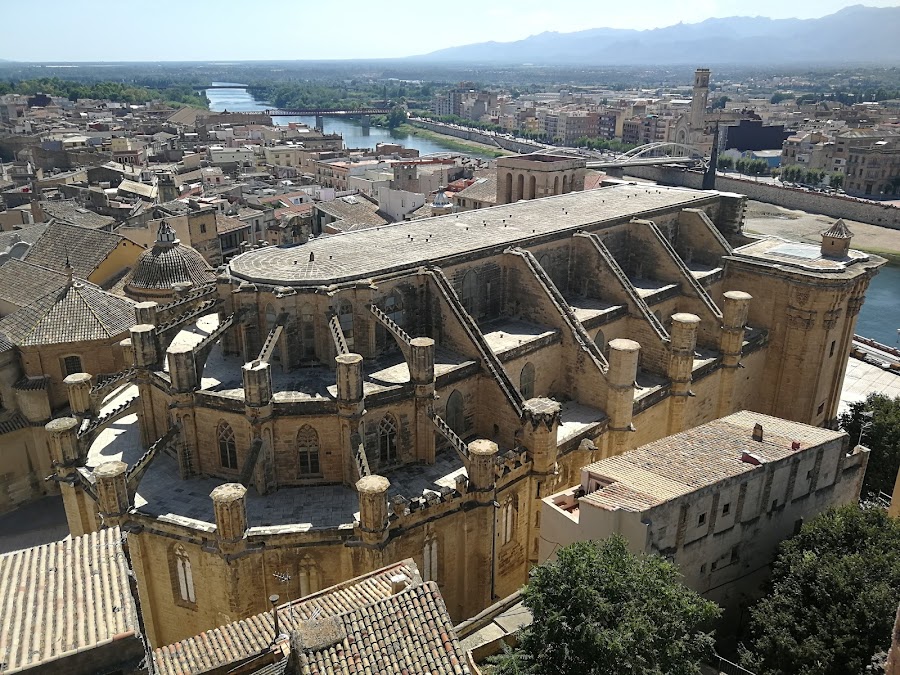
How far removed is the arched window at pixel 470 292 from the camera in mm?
31953

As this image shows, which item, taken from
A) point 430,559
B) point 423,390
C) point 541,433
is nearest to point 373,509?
point 430,559

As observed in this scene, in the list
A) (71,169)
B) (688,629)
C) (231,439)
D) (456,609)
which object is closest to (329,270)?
(231,439)

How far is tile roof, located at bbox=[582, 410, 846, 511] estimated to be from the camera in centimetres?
2162

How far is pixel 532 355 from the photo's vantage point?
31.0 m

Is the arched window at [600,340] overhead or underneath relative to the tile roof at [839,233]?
underneath

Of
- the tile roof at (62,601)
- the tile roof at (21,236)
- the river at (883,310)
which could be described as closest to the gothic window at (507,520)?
the tile roof at (62,601)

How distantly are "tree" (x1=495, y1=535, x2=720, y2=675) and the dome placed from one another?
26.6 m

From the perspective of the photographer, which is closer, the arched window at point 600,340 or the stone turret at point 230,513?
the stone turret at point 230,513

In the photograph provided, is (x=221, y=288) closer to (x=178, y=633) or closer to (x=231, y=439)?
(x=231, y=439)

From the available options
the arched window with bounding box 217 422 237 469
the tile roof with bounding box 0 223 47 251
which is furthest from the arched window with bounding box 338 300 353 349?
the tile roof with bounding box 0 223 47 251

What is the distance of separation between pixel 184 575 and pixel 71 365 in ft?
49.5

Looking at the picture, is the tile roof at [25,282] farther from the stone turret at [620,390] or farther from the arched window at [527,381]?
the stone turret at [620,390]

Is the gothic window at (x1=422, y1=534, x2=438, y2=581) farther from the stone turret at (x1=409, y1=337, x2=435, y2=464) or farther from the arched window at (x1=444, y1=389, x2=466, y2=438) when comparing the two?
the arched window at (x1=444, y1=389, x2=466, y2=438)

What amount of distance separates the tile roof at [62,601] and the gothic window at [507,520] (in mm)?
14012
